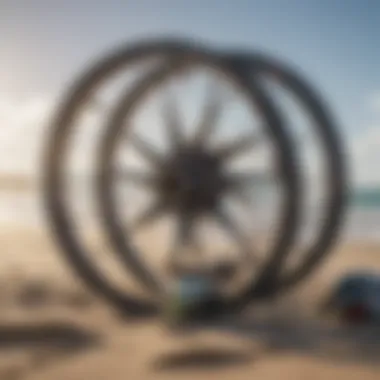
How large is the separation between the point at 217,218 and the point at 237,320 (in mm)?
210

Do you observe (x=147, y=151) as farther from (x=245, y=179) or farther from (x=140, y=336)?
(x=140, y=336)

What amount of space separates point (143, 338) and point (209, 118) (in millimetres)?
466

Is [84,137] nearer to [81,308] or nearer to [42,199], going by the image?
[42,199]

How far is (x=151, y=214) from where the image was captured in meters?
1.45

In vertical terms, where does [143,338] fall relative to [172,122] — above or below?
below

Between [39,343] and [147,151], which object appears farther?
[147,151]

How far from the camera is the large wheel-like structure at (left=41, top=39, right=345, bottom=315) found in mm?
1348

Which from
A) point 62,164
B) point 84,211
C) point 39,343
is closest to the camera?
point 39,343

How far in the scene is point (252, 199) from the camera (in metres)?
1.46

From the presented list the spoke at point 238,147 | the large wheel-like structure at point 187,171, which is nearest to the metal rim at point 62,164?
the large wheel-like structure at point 187,171

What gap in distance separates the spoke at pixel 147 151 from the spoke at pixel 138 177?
0.03m

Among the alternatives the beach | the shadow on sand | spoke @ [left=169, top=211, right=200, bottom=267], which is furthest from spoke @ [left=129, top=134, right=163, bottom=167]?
the shadow on sand

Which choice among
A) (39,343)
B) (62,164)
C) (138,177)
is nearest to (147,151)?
(138,177)

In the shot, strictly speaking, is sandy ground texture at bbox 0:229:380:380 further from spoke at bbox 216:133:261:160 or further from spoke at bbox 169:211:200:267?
spoke at bbox 216:133:261:160
